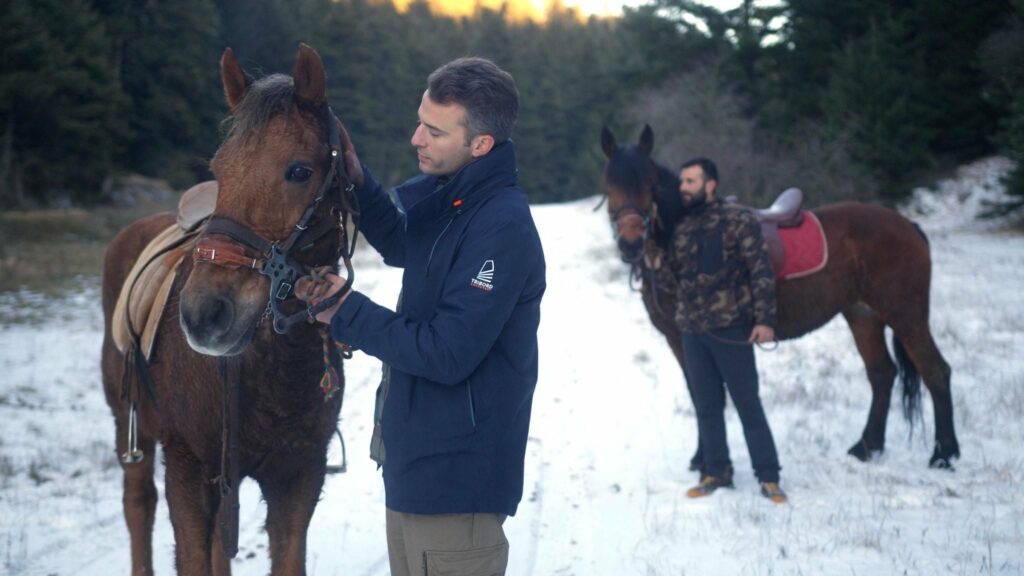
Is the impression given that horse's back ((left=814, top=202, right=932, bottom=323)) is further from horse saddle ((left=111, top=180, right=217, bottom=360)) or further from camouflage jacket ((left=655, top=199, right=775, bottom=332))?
horse saddle ((left=111, top=180, right=217, bottom=360))

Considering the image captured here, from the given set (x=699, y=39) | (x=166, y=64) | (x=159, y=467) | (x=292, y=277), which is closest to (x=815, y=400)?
(x=159, y=467)

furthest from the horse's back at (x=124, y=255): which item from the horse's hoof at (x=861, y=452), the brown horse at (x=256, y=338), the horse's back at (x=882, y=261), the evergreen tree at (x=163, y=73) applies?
the evergreen tree at (x=163, y=73)

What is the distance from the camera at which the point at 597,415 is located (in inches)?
249

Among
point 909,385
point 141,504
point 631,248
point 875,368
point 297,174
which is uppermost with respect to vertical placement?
point 631,248

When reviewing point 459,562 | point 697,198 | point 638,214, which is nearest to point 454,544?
point 459,562

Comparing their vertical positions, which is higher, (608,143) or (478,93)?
(608,143)

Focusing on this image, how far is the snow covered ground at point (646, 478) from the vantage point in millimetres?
Answer: 3701

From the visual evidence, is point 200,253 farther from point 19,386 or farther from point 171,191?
point 171,191

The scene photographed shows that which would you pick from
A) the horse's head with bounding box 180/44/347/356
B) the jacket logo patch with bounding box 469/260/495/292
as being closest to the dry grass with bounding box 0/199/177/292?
the horse's head with bounding box 180/44/347/356

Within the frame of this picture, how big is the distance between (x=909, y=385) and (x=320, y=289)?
5113mm

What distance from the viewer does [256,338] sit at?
2.28m

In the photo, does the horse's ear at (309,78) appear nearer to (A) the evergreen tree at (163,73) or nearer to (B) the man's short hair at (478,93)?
(B) the man's short hair at (478,93)

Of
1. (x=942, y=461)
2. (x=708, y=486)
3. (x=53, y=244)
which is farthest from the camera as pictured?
(x=53, y=244)

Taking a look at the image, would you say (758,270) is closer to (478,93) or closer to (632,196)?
(632,196)
